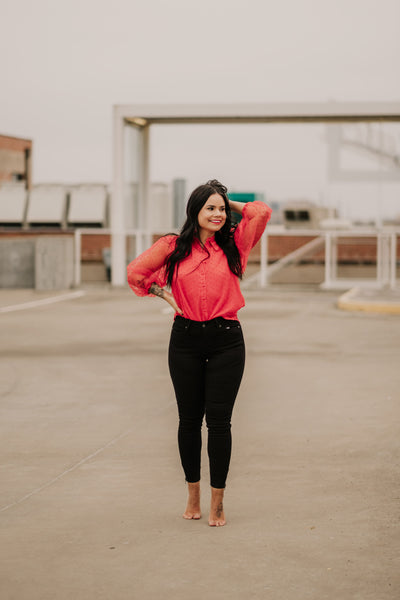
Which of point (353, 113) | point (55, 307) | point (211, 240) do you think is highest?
point (353, 113)

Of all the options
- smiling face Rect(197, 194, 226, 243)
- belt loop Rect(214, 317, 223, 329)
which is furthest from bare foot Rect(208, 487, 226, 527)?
smiling face Rect(197, 194, 226, 243)

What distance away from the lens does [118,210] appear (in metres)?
26.3

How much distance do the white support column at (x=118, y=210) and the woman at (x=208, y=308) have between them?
20.9 meters

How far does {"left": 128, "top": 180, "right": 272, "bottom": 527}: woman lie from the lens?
4.89 meters

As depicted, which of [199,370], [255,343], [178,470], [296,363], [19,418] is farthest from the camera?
[255,343]

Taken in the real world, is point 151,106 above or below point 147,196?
above

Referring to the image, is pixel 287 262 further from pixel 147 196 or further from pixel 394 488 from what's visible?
pixel 394 488

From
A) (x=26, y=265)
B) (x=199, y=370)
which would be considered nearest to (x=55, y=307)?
(x=26, y=265)

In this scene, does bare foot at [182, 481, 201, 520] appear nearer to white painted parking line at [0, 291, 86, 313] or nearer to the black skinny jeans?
the black skinny jeans

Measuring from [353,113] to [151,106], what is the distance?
5.14 metres

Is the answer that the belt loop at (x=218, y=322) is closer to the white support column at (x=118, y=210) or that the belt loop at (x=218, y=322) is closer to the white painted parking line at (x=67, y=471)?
the white painted parking line at (x=67, y=471)

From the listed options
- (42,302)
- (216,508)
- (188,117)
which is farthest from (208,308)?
(188,117)

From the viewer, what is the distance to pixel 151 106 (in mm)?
25984

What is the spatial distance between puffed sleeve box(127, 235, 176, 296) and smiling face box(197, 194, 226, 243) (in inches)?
7.7
